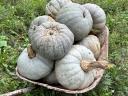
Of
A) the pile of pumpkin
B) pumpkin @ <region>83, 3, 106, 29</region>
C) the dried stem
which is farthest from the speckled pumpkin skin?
pumpkin @ <region>83, 3, 106, 29</region>

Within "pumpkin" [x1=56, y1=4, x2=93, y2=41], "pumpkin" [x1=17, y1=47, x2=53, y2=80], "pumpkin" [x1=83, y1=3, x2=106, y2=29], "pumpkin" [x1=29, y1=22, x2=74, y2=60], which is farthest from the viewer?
"pumpkin" [x1=83, y1=3, x2=106, y2=29]

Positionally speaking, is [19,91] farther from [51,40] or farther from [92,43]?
[92,43]

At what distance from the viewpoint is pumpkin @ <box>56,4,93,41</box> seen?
14.6 ft

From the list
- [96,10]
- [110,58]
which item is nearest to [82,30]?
[96,10]

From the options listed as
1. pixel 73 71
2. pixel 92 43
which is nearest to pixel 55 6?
pixel 92 43

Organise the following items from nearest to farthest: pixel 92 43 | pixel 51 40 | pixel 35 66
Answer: pixel 51 40, pixel 35 66, pixel 92 43

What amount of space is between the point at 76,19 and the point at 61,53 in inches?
19.4

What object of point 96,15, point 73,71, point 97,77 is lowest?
point 97,77

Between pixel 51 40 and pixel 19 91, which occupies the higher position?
pixel 51 40

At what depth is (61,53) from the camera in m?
4.14

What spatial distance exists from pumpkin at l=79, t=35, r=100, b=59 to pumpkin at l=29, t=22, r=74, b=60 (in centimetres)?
40

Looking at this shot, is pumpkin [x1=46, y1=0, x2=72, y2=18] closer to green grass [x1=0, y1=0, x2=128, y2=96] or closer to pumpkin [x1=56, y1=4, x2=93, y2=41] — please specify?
pumpkin [x1=56, y1=4, x2=93, y2=41]

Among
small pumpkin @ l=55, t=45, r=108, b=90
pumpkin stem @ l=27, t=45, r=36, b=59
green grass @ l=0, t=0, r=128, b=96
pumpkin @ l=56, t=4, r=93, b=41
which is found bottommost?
green grass @ l=0, t=0, r=128, b=96

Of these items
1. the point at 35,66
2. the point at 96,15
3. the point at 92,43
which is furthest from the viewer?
the point at 96,15
